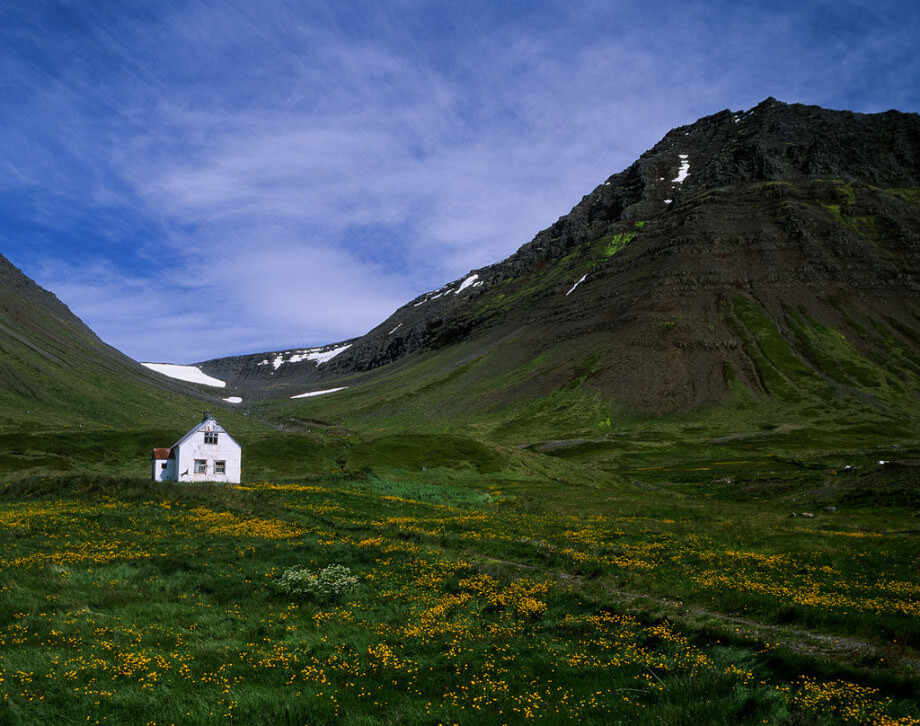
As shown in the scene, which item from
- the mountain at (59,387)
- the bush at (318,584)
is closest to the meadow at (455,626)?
the bush at (318,584)

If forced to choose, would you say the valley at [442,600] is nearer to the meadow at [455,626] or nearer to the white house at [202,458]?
the meadow at [455,626]

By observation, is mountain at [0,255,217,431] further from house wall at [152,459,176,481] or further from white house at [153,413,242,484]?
white house at [153,413,242,484]

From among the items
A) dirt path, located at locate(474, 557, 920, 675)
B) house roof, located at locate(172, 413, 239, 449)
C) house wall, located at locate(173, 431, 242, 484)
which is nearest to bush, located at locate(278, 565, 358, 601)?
dirt path, located at locate(474, 557, 920, 675)

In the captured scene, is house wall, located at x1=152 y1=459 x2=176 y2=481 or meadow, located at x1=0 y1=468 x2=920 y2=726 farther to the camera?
house wall, located at x1=152 y1=459 x2=176 y2=481

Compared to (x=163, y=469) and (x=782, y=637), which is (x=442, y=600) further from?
(x=163, y=469)

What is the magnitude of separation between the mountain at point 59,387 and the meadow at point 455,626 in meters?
95.0

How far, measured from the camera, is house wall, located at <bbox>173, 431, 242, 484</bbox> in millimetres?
56312

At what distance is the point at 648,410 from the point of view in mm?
160500

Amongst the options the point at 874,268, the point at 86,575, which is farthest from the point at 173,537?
the point at 874,268

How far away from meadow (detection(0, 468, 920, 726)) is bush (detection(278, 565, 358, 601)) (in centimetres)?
22

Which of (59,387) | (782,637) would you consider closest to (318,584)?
(782,637)

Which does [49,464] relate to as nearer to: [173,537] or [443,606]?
[173,537]

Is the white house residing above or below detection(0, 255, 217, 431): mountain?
below

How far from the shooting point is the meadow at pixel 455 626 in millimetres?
10695
